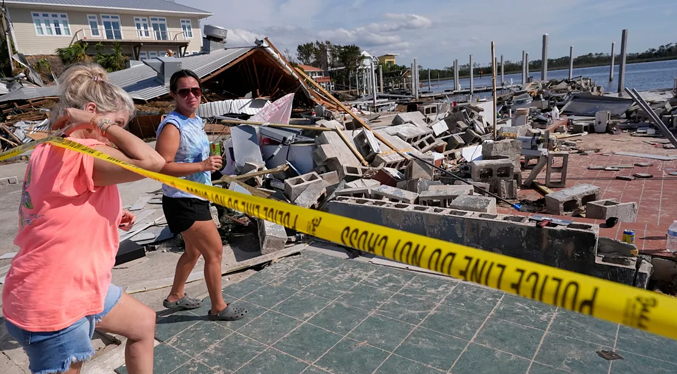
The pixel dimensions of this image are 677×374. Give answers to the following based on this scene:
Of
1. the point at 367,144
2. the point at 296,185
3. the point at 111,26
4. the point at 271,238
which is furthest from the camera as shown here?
the point at 111,26

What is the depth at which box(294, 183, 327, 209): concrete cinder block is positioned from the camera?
6180 millimetres

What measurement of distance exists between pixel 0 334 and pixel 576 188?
7.29 meters

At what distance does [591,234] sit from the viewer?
13.1 feet

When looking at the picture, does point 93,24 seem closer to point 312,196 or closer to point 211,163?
point 312,196

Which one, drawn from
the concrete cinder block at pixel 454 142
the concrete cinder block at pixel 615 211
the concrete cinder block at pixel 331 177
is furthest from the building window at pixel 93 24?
the concrete cinder block at pixel 615 211

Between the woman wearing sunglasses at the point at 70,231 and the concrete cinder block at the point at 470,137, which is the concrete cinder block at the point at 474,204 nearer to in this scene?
the woman wearing sunglasses at the point at 70,231

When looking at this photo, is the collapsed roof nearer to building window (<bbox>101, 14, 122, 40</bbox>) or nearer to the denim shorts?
building window (<bbox>101, 14, 122, 40</bbox>)

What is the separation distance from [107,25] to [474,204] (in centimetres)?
4028

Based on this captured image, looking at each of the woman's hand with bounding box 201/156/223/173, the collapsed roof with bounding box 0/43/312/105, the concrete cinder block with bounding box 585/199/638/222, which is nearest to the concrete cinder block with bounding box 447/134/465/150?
the concrete cinder block with bounding box 585/199/638/222

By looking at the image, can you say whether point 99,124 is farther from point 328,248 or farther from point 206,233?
point 328,248

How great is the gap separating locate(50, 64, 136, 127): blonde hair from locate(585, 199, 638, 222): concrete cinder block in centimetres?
588

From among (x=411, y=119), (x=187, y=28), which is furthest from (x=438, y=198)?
(x=187, y=28)

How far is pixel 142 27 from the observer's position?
37.5m

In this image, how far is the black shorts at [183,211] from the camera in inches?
127
